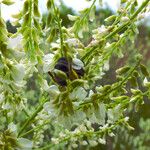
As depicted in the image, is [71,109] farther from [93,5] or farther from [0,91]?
[93,5]

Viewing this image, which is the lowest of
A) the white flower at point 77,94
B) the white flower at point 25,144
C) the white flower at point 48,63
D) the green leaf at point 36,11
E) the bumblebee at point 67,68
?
the white flower at point 25,144

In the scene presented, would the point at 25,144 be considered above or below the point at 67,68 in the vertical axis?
below

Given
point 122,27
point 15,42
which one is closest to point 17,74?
point 15,42

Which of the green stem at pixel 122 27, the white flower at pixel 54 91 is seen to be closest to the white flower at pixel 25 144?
the white flower at pixel 54 91

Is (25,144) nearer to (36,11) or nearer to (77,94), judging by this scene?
(77,94)

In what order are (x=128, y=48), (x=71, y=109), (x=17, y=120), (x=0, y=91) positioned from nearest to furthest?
(x=71, y=109)
(x=0, y=91)
(x=17, y=120)
(x=128, y=48)

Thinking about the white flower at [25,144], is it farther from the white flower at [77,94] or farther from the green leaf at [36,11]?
the green leaf at [36,11]

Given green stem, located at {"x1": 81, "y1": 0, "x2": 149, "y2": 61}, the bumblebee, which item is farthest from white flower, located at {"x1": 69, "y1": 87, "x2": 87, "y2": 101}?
green stem, located at {"x1": 81, "y1": 0, "x2": 149, "y2": 61}

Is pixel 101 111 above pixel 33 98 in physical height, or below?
above

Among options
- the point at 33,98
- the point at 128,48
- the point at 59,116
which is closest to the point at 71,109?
the point at 59,116
